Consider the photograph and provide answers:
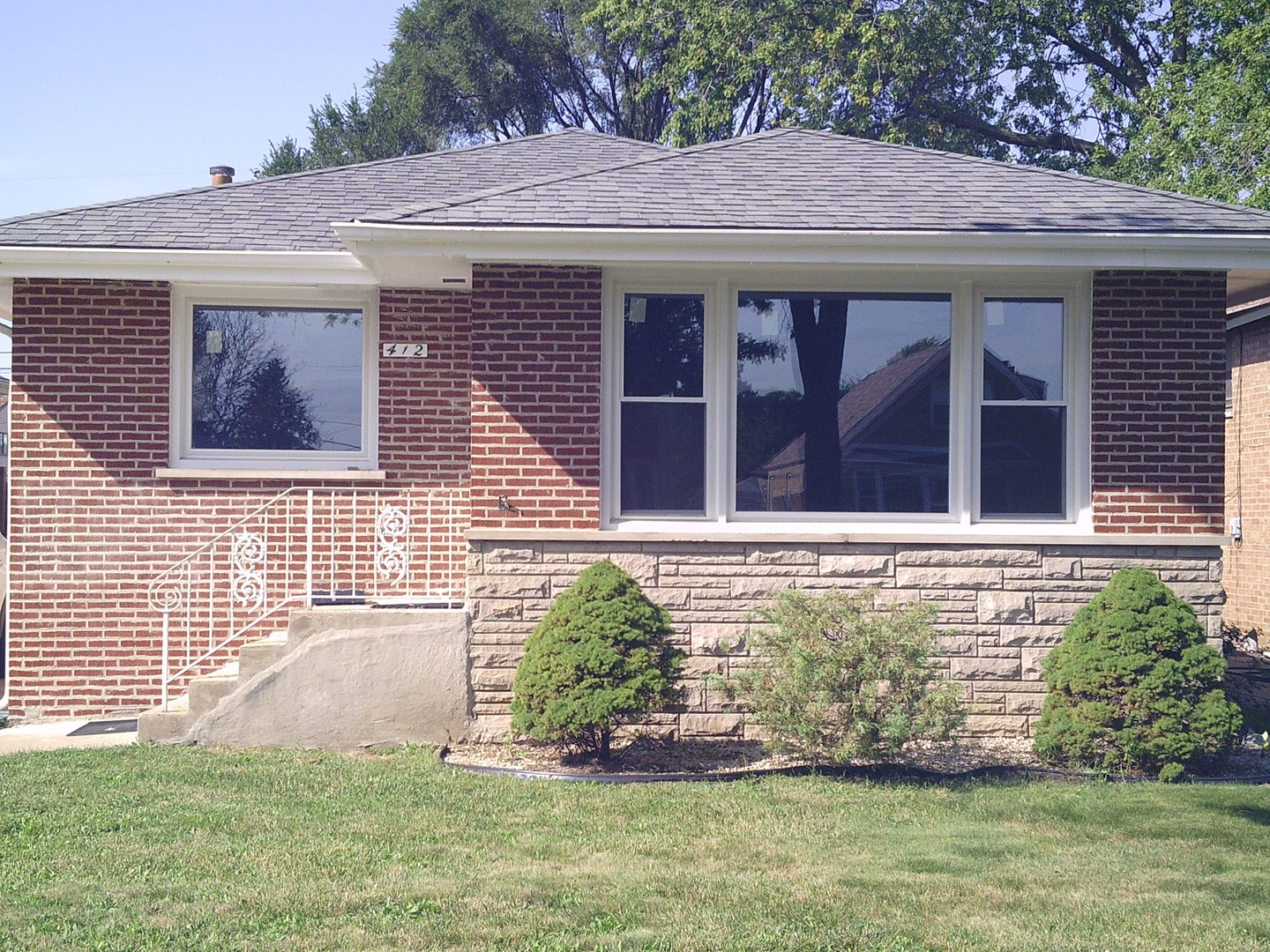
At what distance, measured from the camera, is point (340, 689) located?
796cm

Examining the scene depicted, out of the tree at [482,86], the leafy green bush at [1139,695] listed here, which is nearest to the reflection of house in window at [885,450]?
the leafy green bush at [1139,695]

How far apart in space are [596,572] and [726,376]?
1660mm

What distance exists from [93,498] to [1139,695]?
7600 millimetres

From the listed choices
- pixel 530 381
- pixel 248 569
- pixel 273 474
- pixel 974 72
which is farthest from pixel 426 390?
pixel 974 72

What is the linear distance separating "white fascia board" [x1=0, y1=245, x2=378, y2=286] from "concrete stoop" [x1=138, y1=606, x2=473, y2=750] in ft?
8.78

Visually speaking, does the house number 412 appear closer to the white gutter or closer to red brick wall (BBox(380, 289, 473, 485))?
red brick wall (BBox(380, 289, 473, 485))

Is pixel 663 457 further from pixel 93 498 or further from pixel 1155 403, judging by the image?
pixel 93 498

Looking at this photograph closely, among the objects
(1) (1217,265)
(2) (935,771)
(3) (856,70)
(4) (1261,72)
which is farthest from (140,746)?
(3) (856,70)

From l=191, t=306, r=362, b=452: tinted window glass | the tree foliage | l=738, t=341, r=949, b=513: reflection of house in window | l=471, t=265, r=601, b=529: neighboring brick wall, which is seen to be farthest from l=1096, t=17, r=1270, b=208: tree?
l=191, t=306, r=362, b=452: tinted window glass

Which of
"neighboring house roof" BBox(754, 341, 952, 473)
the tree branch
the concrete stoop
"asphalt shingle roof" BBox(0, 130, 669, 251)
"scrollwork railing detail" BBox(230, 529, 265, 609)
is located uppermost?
the tree branch

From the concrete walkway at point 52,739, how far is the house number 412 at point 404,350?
339 centimetres

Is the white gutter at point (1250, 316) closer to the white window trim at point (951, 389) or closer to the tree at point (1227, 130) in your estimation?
the tree at point (1227, 130)

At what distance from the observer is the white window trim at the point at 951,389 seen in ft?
26.8

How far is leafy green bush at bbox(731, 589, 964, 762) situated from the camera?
6.96 m
